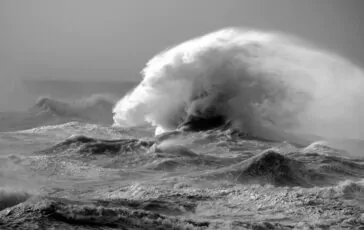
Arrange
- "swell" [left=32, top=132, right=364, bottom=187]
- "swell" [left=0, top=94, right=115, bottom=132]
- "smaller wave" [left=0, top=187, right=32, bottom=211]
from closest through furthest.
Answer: "smaller wave" [left=0, top=187, right=32, bottom=211] < "swell" [left=32, top=132, right=364, bottom=187] < "swell" [left=0, top=94, right=115, bottom=132]

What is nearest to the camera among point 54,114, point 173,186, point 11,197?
point 11,197

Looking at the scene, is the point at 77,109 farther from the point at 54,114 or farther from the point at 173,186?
the point at 173,186

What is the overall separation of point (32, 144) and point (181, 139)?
8.43 m

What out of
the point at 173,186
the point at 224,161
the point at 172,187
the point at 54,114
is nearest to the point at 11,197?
Answer: the point at 172,187

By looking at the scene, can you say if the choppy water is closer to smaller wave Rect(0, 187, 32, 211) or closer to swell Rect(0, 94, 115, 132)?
smaller wave Rect(0, 187, 32, 211)

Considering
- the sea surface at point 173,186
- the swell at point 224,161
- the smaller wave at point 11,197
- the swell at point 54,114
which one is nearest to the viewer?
the sea surface at point 173,186

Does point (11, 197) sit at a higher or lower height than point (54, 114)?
lower

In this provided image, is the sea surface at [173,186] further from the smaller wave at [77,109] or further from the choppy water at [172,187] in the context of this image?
the smaller wave at [77,109]

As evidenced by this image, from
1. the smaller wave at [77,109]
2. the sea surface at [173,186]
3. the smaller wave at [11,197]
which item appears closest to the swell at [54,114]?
the smaller wave at [77,109]

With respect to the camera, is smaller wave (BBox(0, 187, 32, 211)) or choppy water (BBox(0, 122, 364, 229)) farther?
smaller wave (BBox(0, 187, 32, 211))

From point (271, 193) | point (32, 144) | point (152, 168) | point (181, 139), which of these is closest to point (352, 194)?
point (271, 193)

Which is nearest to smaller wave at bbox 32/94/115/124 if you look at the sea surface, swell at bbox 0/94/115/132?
swell at bbox 0/94/115/132

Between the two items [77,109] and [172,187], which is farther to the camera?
[77,109]

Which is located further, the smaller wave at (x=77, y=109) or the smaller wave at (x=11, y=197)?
the smaller wave at (x=77, y=109)
